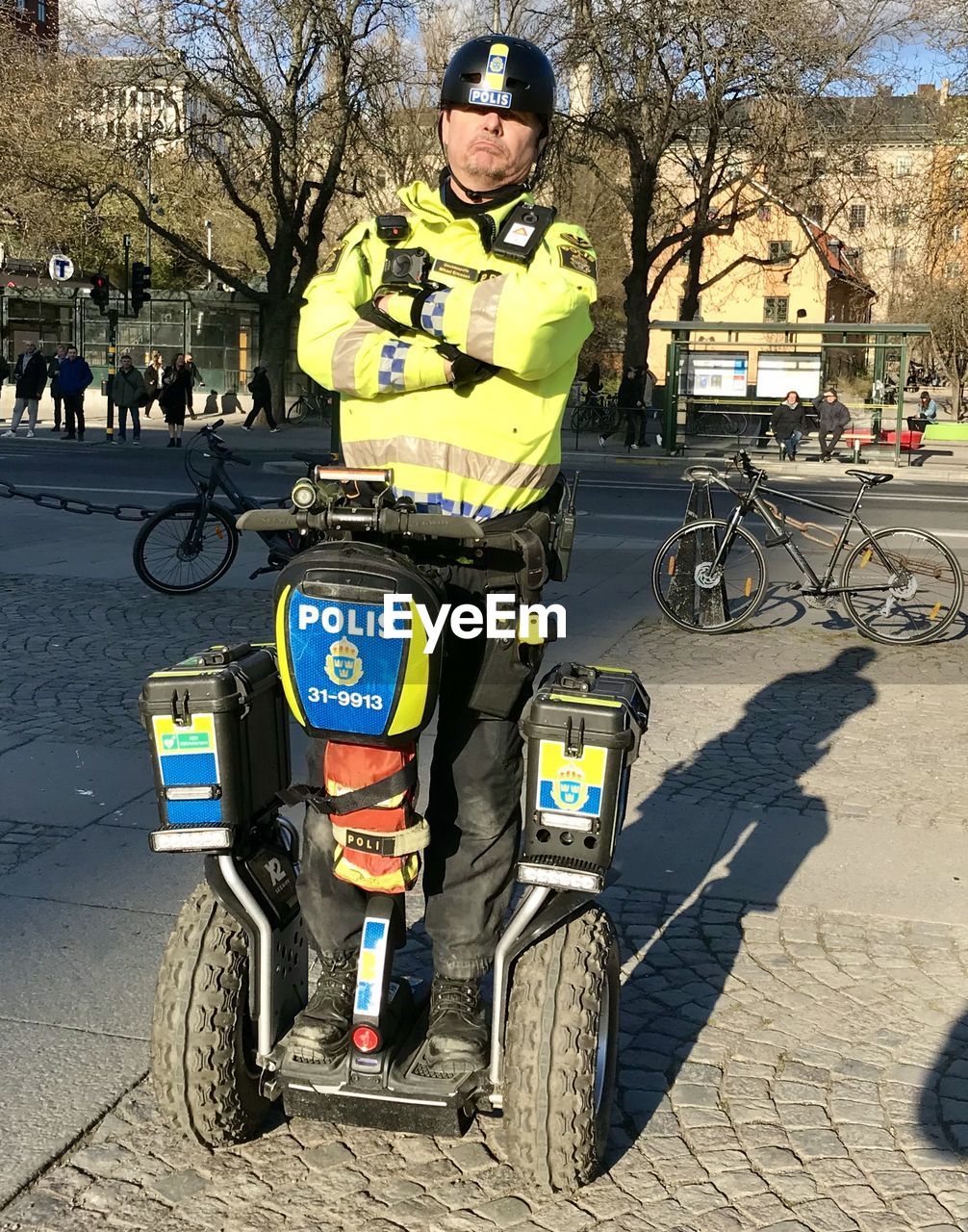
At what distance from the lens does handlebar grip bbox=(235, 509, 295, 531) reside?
243cm

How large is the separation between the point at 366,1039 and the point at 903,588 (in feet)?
21.4

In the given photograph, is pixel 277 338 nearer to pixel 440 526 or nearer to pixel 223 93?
pixel 223 93

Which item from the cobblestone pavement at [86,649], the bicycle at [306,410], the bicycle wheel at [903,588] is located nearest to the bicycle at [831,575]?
the bicycle wheel at [903,588]

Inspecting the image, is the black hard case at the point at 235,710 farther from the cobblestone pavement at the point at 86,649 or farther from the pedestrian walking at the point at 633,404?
the pedestrian walking at the point at 633,404

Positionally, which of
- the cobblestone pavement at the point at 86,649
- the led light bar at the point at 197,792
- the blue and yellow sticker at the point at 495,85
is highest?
the blue and yellow sticker at the point at 495,85

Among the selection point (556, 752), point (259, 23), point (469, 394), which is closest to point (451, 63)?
point (469, 394)

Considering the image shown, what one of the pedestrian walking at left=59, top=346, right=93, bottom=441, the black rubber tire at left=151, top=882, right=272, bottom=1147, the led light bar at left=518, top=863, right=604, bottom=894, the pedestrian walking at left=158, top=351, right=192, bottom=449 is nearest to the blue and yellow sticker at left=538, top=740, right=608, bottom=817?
the led light bar at left=518, top=863, right=604, bottom=894

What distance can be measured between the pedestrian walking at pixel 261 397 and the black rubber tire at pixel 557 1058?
30.6 metres

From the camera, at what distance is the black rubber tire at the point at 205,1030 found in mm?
2582

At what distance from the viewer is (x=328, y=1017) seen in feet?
8.71

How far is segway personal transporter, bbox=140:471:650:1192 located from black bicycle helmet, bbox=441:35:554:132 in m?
0.75

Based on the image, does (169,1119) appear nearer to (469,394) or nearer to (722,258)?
(469,394)

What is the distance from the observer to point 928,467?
25531 mm

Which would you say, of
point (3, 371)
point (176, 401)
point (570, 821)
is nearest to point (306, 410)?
point (176, 401)
